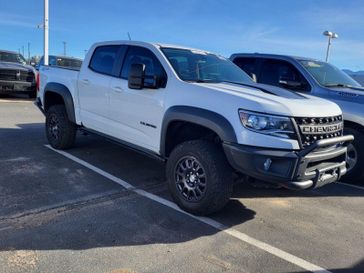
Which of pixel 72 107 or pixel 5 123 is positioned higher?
pixel 72 107

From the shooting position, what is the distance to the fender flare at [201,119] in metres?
4.20

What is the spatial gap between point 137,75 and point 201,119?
1109 mm

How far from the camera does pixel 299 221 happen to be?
4758 millimetres

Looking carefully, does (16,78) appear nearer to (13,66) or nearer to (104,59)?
(13,66)

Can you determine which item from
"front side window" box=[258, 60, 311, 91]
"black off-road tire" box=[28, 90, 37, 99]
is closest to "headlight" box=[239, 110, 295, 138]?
"front side window" box=[258, 60, 311, 91]

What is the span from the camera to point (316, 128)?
4.30 m

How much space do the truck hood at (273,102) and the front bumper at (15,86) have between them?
1184cm

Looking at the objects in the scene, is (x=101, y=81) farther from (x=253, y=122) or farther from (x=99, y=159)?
(x=253, y=122)

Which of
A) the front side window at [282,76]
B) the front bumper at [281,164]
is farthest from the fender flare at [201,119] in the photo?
the front side window at [282,76]

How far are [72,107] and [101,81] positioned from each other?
988mm

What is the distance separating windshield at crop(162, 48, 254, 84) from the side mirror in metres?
0.41

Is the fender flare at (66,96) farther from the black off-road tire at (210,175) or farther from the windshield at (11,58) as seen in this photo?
the windshield at (11,58)

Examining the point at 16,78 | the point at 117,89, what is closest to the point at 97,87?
the point at 117,89

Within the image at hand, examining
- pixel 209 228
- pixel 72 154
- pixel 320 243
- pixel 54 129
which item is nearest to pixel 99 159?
pixel 72 154
